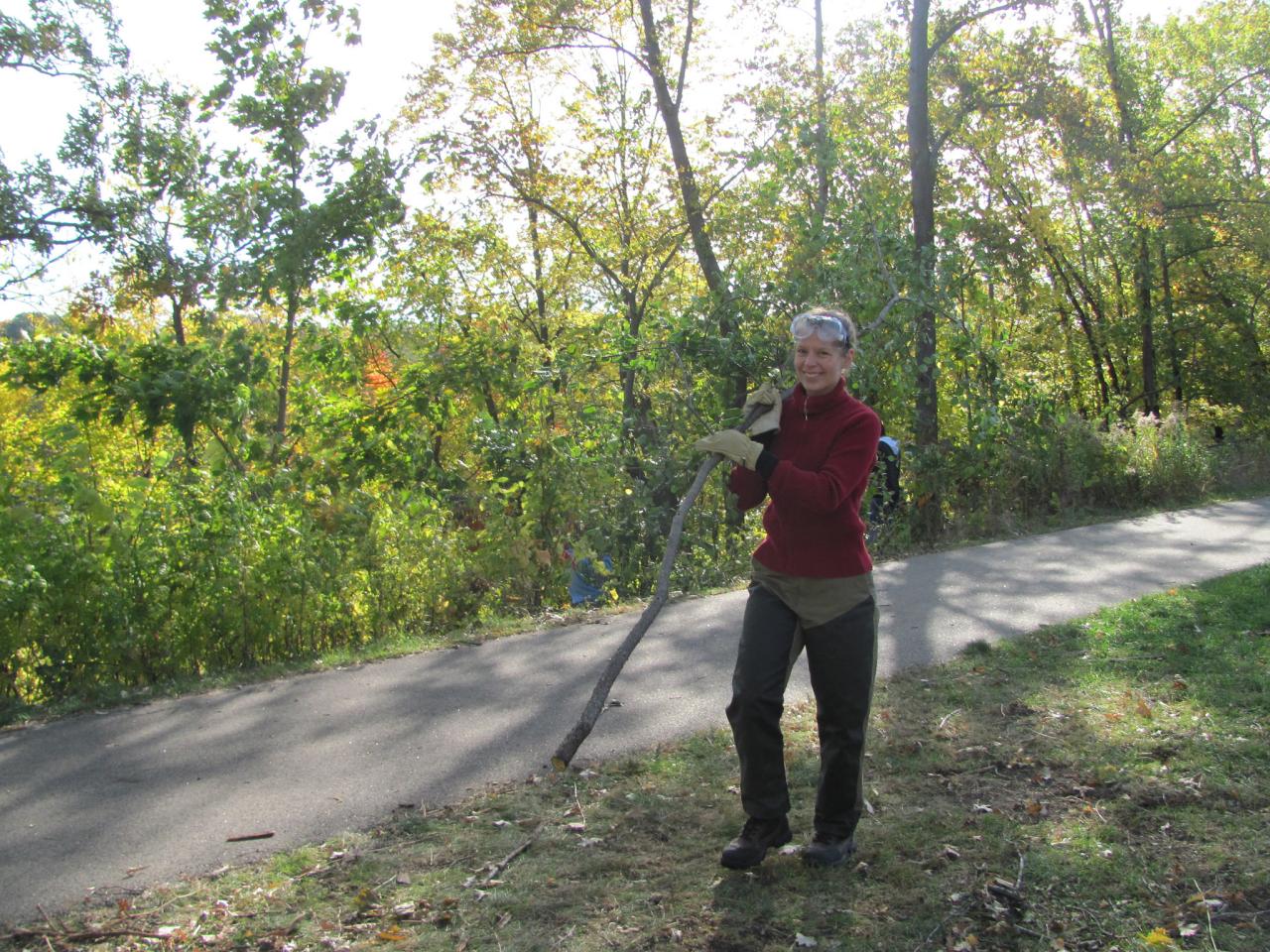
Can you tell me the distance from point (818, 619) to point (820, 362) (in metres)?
0.87

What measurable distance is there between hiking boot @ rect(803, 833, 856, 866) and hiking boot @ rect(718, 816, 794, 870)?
96mm

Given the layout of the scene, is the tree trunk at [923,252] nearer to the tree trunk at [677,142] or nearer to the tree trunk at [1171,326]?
the tree trunk at [677,142]

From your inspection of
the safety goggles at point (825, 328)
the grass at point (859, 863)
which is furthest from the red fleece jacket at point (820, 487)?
the grass at point (859, 863)

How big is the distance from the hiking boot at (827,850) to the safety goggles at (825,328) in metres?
1.71

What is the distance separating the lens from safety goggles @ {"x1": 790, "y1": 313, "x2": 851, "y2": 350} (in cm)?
388

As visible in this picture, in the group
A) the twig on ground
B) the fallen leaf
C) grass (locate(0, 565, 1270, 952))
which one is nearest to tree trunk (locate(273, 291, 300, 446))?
grass (locate(0, 565, 1270, 952))

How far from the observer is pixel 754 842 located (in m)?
3.90

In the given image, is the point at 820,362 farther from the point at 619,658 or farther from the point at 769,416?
→ the point at 619,658

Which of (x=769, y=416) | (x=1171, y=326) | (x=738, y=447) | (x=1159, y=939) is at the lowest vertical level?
(x=1159, y=939)

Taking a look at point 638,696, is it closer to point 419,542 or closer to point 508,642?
point 508,642

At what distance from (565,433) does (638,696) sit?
445 centimetres

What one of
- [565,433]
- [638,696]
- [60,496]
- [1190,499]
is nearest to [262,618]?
[60,496]

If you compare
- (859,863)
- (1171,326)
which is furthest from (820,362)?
(1171,326)

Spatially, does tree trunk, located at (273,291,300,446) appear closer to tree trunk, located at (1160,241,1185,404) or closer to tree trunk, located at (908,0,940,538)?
tree trunk, located at (908,0,940,538)
